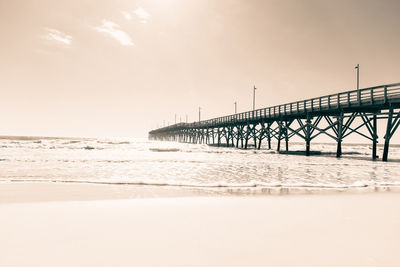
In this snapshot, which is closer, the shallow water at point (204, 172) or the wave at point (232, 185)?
the wave at point (232, 185)

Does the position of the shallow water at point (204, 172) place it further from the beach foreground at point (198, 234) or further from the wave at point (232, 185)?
the beach foreground at point (198, 234)

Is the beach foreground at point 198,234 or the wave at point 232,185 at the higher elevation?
the beach foreground at point 198,234

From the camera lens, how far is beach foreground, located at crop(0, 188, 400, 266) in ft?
5.41

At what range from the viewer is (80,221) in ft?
8.30

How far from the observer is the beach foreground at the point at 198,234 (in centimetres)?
165

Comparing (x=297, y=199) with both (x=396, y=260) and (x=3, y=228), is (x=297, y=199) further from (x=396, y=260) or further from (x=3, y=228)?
(x=3, y=228)

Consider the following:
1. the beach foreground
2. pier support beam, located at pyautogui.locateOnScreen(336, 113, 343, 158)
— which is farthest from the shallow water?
pier support beam, located at pyautogui.locateOnScreen(336, 113, 343, 158)

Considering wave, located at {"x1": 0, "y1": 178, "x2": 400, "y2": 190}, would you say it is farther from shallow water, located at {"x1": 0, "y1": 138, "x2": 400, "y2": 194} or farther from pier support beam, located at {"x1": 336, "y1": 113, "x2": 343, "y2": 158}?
pier support beam, located at {"x1": 336, "y1": 113, "x2": 343, "y2": 158}

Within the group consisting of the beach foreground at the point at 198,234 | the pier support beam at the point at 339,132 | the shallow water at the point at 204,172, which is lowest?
the shallow water at the point at 204,172

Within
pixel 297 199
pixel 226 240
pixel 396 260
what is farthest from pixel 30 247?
pixel 297 199

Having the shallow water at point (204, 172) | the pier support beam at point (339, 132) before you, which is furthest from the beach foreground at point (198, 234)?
the pier support beam at point (339, 132)

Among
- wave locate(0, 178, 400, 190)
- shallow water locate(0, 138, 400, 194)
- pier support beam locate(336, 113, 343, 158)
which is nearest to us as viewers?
wave locate(0, 178, 400, 190)

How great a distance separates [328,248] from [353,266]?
32cm

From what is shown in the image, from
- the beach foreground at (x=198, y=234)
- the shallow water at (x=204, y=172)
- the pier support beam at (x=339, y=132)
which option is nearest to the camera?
the beach foreground at (x=198, y=234)
